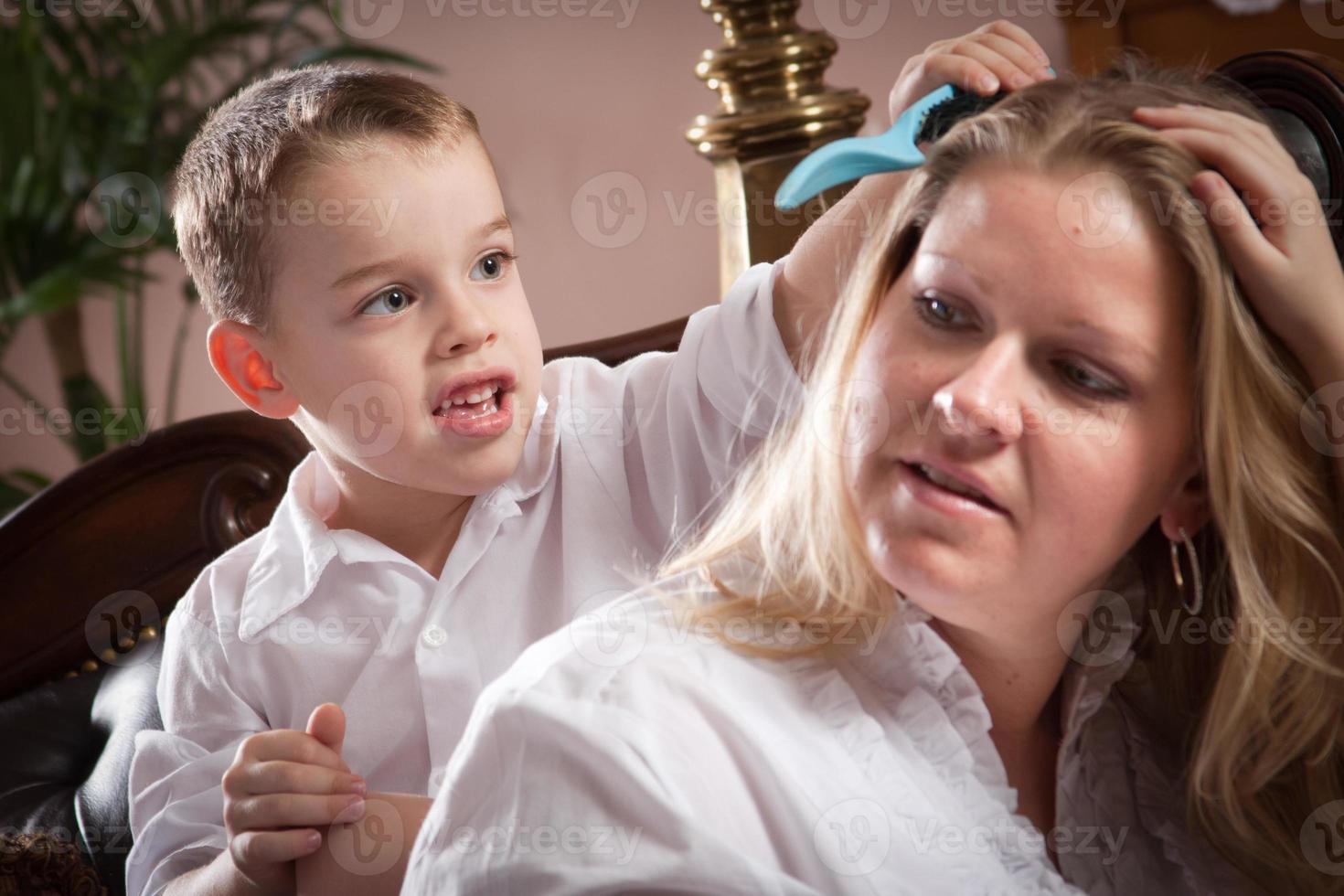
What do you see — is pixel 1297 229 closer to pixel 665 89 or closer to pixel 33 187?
pixel 665 89

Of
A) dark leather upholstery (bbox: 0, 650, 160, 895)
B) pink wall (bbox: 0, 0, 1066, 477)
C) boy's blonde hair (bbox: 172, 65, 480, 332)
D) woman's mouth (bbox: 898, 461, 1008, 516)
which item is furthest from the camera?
pink wall (bbox: 0, 0, 1066, 477)

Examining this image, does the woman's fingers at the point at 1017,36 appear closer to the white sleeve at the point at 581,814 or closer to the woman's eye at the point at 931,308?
the woman's eye at the point at 931,308

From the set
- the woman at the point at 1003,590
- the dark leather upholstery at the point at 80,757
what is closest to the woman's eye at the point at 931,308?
the woman at the point at 1003,590

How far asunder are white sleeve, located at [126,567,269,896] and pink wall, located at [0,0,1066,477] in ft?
6.62

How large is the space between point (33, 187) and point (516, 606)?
240 cm

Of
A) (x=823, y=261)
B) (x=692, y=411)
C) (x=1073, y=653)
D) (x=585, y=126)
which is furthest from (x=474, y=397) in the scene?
(x=585, y=126)

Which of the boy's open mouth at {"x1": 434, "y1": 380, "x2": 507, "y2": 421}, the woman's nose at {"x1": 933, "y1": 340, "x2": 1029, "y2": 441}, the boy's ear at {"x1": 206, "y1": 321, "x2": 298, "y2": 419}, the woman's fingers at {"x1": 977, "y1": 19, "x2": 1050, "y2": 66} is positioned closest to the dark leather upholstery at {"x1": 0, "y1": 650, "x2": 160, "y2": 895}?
the boy's ear at {"x1": 206, "y1": 321, "x2": 298, "y2": 419}

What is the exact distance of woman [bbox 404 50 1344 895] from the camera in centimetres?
85

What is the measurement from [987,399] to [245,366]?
30.0 inches

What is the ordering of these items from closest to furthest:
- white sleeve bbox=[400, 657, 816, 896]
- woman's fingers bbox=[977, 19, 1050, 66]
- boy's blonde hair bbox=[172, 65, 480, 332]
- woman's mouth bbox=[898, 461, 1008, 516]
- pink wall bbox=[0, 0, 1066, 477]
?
white sleeve bbox=[400, 657, 816, 896]
woman's mouth bbox=[898, 461, 1008, 516]
woman's fingers bbox=[977, 19, 1050, 66]
boy's blonde hair bbox=[172, 65, 480, 332]
pink wall bbox=[0, 0, 1066, 477]

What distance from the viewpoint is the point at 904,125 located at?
1110 mm

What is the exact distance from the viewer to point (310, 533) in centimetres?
132

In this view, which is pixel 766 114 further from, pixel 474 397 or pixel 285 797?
pixel 285 797

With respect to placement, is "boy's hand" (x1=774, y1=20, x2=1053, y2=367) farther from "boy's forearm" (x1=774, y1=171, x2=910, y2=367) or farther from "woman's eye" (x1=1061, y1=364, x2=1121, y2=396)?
"woman's eye" (x1=1061, y1=364, x2=1121, y2=396)
